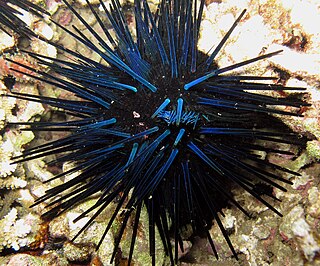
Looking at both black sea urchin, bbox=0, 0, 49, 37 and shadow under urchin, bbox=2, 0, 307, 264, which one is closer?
shadow under urchin, bbox=2, 0, 307, 264

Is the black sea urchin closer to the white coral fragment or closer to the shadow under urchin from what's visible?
the shadow under urchin

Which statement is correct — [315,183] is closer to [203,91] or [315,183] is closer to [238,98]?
[238,98]

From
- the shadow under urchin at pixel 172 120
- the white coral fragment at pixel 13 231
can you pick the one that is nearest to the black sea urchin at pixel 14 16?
the shadow under urchin at pixel 172 120

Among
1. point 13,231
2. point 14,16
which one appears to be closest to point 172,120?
point 13,231

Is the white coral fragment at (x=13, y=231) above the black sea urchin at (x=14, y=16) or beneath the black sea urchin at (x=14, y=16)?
beneath

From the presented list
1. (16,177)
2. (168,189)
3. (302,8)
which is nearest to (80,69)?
(168,189)

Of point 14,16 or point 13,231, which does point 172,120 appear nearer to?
point 13,231

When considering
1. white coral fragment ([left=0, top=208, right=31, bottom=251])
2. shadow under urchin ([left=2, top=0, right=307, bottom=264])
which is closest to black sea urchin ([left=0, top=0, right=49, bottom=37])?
shadow under urchin ([left=2, top=0, right=307, bottom=264])

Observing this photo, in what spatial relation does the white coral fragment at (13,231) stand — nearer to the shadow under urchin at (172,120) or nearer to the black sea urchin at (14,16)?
the shadow under urchin at (172,120)

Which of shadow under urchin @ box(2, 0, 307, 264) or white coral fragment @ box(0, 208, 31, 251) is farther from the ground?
shadow under urchin @ box(2, 0, 307, 264)

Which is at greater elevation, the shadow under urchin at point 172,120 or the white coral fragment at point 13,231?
the shadow under urchin at point 172,120

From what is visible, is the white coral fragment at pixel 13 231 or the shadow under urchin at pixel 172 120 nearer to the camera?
the shadow under urchin at pixel 172 120
